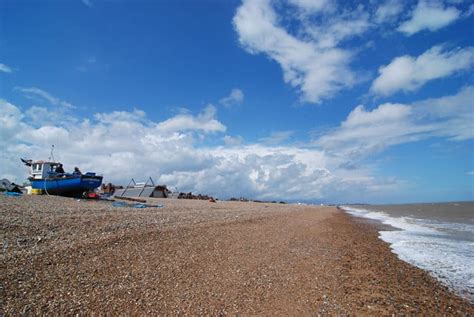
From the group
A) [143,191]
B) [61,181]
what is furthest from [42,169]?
Answer: [143,191]

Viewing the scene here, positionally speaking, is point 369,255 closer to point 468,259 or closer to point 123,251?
point 468,259

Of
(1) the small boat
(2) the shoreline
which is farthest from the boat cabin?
(2) the shoreline

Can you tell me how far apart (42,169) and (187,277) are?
3218 centimetres

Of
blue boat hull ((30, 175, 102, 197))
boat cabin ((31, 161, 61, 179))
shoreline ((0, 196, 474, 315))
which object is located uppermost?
boat cabin ((31, 161, 61, 179))

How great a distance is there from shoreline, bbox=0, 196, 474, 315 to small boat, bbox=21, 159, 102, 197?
20.6 meters

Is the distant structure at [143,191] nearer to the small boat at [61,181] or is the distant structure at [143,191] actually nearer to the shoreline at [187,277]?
the small boat at [61,181]

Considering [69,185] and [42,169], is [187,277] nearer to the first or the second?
[69,185]

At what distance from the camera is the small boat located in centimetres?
3067

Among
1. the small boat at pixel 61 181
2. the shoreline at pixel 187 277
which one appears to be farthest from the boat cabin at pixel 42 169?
the shoreline at pixel 187 277

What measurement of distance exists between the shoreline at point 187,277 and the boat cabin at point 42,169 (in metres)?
23.5

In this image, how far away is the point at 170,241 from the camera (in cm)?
1059

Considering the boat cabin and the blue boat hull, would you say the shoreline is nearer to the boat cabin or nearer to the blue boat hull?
the blue boat hull

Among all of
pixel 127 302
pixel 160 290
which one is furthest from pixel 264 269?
pixel 127 302

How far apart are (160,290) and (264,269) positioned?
3.37m
